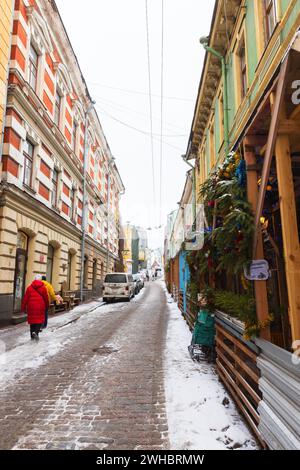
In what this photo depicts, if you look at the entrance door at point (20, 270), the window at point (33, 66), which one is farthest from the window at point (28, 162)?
the window at point (33, 66)

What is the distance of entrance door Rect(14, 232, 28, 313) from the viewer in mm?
11430

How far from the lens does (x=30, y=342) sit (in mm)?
7816

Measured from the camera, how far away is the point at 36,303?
7961 millimetres

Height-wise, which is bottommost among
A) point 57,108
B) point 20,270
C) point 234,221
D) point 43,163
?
point 20,270

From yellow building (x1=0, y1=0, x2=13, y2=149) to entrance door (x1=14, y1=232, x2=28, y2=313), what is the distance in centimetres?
394

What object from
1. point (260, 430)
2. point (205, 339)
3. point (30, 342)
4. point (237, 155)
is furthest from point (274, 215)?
point (30, 342)

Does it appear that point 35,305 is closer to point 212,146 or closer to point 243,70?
point 243,70

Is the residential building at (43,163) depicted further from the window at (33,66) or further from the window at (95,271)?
the window at (95,271)

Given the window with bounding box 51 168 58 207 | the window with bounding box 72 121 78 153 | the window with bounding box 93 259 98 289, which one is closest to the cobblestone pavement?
the window with bounding box 51 168 58 207

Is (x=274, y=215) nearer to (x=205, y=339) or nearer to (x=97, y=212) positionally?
(x=205, y=339)

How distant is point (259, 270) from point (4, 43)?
38.6ft

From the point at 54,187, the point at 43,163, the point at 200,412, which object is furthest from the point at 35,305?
the point at 54,187

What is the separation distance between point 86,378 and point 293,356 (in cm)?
393

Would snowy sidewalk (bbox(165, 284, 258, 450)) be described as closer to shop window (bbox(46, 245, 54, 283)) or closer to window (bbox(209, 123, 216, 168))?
window (bbox(209, 123, 216, 168))
